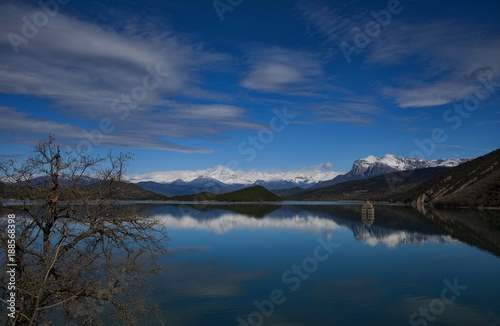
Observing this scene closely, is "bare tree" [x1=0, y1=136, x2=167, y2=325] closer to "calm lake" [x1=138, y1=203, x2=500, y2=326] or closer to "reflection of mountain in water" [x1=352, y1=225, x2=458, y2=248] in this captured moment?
"calm lake" [x1=138, y1=203, x2=500, y2=326]

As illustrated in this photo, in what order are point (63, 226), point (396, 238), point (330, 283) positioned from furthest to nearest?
point (396, 238), point (330, 283), point (63, 226)

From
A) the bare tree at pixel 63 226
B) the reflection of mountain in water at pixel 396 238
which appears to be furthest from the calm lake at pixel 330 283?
the bare tree at pixel 63 226

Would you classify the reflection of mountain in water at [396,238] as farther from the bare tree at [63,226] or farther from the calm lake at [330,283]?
the bare tree at [63,226]

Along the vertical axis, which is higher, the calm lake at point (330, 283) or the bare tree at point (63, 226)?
the bare tree at point (63, 226)

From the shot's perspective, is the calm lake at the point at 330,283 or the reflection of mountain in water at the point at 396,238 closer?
the calm lake at the point at 330,283

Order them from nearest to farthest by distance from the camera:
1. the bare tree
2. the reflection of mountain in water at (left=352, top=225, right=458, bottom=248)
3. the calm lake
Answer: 1. the bare tree
2. the calm lake
3. the reflection of mountain in water at (left=352, top=225, right=458, bottom=248)

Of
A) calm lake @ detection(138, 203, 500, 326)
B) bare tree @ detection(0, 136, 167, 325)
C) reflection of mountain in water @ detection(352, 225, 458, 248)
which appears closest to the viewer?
bare tree @ detection(0, 136, 167, 325)

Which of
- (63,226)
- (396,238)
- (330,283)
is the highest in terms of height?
(63,226)

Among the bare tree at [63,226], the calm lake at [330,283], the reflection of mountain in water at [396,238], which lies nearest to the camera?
the bare tree at [63,226]

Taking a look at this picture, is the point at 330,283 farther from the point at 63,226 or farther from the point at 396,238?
the point at 396,238

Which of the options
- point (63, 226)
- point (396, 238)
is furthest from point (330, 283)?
point (396, 238)

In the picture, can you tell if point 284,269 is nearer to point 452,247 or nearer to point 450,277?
point 450,277

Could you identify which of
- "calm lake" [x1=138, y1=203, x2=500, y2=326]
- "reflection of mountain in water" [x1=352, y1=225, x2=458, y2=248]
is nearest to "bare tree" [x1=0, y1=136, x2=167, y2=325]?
"calm lake" [x1=138, y1=203, x2=500, y2=326]

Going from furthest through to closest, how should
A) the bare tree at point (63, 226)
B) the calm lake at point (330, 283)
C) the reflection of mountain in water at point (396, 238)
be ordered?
the reflection of mountain in water at point (396, 238)
the calm lake at point (330, 283)
the bare tree at point (63, 226)
